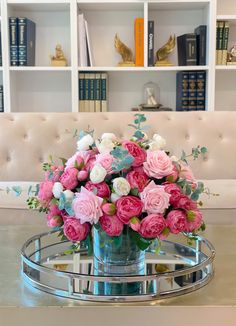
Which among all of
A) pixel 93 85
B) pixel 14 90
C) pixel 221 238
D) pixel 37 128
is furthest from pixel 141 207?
pixel 14 90

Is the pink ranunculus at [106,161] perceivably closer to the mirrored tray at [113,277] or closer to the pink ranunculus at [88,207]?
the pink ranunculus at [88,207]

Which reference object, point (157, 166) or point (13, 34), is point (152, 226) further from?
point (13, 34)

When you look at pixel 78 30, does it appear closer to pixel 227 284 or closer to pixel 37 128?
pixel 37 128

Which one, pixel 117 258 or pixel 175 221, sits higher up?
pixel 175 221

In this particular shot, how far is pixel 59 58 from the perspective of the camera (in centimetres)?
350

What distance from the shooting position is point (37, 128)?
2.74 metres

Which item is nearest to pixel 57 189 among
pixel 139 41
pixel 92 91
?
pixel 92 91

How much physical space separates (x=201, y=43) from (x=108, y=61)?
0.69 metres

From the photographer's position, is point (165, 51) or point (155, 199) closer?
point (155, 199)

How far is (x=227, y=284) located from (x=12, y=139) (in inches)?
70.3

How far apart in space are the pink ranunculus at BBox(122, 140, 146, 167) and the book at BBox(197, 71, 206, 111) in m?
2.35

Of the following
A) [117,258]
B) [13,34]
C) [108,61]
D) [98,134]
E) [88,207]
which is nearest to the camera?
[88,207]

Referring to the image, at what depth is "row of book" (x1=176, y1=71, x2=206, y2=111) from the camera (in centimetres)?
344

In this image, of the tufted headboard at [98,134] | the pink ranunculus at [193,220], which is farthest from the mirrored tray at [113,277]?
the tufted headboard at [98,134]
